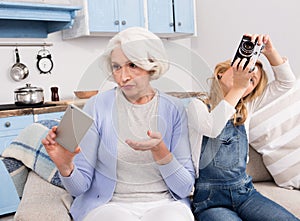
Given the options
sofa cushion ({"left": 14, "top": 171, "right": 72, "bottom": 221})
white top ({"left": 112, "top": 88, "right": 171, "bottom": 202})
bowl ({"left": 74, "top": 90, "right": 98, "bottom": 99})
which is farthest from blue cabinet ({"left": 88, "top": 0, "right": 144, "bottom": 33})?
white top ({"left": 112, "top": 88, "right": 171, "bottom": 202})

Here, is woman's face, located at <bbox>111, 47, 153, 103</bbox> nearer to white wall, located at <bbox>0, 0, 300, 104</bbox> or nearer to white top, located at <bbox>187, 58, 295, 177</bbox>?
white top, located at <bbox>187, 58, 295, 177</bbox>

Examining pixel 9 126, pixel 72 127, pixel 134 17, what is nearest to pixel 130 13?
pixel 134 17

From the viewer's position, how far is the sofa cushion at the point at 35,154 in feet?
5.08

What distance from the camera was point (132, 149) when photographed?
1203mm

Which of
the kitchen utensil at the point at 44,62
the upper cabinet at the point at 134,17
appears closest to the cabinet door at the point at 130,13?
the upper cabinet at the point at 134,17

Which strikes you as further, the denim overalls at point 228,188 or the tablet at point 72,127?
the denim overalls at point 228,188

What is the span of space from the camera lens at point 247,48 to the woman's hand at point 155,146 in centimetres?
36

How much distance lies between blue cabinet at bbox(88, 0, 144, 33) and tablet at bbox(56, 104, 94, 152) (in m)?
2.39

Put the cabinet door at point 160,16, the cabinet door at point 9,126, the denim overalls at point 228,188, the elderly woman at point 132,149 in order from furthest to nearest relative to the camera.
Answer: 1. the cabinet door at point 160,16
2. the cabinet door at point 9,126
3. the denim overalls at point 228,188
4. the elderly woman at point 132,149

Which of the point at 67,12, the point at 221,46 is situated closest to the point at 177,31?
the point at 221,46

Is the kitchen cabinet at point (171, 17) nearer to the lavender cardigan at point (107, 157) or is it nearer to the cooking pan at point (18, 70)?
the cooking pan at point (18, 70)

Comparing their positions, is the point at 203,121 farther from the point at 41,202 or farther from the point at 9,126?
the point at 9,126

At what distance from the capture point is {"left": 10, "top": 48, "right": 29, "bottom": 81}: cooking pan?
328 cm

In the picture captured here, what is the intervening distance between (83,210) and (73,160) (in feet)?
0.53
